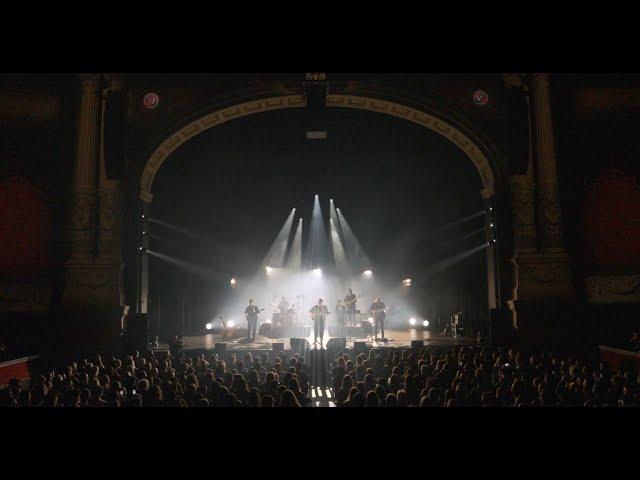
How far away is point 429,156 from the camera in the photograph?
1861cm

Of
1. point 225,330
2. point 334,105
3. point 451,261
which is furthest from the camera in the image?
point 451,261

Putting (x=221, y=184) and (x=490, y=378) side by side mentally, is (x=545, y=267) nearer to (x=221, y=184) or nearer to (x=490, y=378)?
(x=490, y=378)

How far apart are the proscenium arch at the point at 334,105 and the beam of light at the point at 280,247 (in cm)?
755

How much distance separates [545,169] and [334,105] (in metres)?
6.48

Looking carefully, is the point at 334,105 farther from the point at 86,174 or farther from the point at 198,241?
the point at 198,241

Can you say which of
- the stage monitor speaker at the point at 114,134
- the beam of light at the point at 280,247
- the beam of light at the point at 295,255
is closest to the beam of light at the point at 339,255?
the beam of light at the point at 295,255

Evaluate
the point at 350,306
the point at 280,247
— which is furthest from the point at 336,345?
the point at 280,247

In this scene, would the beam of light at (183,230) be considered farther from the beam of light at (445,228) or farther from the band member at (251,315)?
the beam of light at (445,228)

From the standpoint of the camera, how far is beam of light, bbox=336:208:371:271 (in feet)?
80.3

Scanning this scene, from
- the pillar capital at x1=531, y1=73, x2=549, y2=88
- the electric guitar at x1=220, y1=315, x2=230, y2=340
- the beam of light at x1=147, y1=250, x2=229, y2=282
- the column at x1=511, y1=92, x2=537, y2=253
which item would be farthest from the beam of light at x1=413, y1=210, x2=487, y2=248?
the electric guitar at x1=220, y1=315, x2=230, y2=340

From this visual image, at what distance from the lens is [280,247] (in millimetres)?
24766

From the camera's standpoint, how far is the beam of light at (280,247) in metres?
24.1

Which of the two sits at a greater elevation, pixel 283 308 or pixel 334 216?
pixel 334 216

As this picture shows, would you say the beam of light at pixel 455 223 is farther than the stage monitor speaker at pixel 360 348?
Yes
